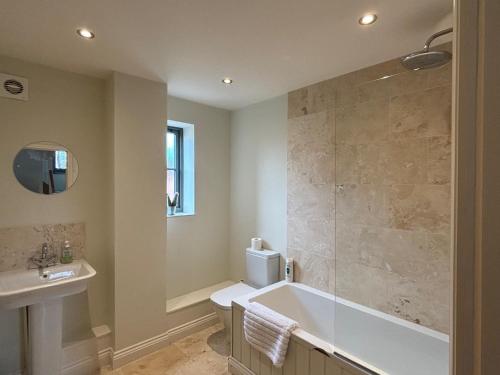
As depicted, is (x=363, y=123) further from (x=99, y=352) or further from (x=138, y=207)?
(x=99, y=352)

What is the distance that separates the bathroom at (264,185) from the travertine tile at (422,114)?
0.01 m

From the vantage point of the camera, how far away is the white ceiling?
1369mm

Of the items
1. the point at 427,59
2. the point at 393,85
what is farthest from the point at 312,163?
the point at 427,59

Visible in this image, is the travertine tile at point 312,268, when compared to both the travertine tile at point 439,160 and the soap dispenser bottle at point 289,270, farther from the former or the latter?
the travertine tile at point 439,160

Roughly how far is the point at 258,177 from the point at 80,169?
171 centimetres

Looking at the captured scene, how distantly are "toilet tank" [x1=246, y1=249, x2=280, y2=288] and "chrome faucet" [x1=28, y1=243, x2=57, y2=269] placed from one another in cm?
174

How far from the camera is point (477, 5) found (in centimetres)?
43

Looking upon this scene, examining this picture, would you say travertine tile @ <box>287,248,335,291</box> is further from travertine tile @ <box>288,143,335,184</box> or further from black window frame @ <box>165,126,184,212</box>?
black window frame @ <box>165,126,184,212</box>

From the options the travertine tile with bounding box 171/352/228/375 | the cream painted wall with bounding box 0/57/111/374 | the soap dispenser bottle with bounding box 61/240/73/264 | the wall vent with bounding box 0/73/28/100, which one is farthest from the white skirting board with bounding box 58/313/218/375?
the wall vent with bounding box 0/73/28/100

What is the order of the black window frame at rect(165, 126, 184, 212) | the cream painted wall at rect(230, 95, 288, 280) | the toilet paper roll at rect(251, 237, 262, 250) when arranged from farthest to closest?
the black window frame at rect(165, 126, 184, 212), the toilet paper roll at rect(251, 237, 262, 250), the cream painted wall at rect(230, 95, 288, 280)

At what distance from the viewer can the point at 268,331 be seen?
6.01 ft

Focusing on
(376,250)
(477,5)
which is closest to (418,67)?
(376,250)

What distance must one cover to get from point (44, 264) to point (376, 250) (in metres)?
2.62

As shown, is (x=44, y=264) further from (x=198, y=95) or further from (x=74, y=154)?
(x=198, y=95)
